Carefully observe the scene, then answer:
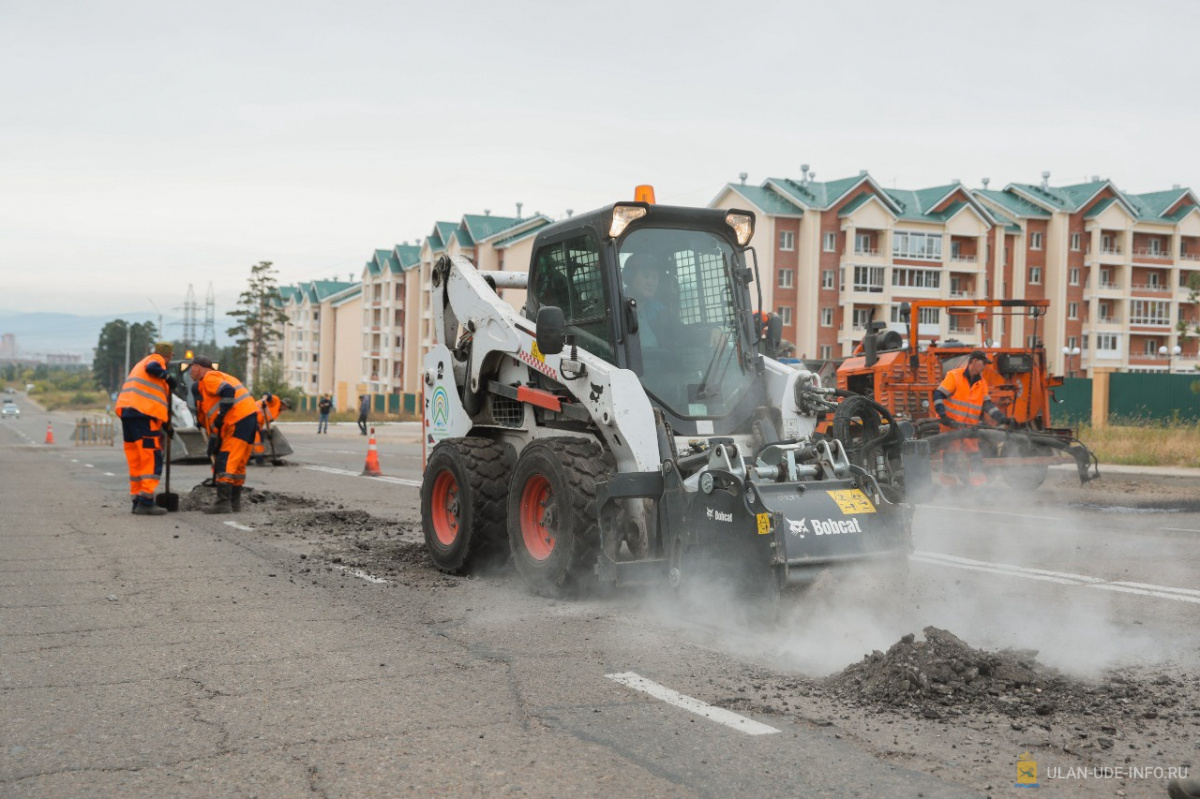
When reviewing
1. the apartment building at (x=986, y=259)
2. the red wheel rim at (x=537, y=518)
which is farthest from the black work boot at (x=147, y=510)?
the apartment building at (x=986, y=259)

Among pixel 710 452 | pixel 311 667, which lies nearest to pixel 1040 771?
pixel 710 452

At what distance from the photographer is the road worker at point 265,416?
19141mm

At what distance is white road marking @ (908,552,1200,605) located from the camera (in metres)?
7.39

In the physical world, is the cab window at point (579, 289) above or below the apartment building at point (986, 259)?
below

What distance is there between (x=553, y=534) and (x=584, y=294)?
1.61 metres

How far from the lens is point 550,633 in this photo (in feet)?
20.3

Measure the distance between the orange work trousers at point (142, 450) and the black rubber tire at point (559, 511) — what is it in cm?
617

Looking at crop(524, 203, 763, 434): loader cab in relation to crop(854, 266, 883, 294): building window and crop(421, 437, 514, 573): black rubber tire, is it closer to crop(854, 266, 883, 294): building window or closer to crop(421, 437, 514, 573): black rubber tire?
crop(421, 437, 514, 573): black rubber tire

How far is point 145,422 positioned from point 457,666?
26.0ft

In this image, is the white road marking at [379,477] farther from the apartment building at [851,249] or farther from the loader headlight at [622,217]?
the apartment building at [851,249]

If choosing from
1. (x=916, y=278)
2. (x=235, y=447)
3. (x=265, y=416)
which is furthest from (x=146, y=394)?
(x=916, y=278)

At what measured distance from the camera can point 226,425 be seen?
12273 millimetres

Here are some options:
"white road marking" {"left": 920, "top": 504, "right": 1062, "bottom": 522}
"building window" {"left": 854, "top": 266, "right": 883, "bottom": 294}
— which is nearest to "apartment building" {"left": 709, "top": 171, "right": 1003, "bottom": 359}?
"building window" {"left": 854, "top": 266, "right": 883, "bottom": 294}

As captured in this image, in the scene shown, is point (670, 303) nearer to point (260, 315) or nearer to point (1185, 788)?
point (1185, 788)
